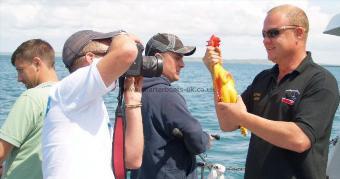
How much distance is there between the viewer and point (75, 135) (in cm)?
222

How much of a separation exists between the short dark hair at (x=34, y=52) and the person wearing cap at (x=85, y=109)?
2.80ft

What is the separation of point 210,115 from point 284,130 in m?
15.5

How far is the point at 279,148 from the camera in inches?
111

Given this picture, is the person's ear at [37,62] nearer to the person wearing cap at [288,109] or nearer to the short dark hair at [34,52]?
the short dark hair at [34,52]

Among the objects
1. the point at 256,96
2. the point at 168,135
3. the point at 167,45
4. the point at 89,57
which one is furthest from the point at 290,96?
the point at 167,45

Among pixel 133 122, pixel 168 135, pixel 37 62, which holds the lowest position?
pixel 168 135

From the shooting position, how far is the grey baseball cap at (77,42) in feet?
7.76

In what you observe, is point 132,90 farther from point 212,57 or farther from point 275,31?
point 275,31

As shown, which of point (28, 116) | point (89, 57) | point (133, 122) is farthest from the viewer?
point (28, 116)

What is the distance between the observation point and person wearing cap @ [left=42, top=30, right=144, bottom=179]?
2.11 meters

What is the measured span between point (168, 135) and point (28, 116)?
3.34 feet

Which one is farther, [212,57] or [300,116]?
[212,57]

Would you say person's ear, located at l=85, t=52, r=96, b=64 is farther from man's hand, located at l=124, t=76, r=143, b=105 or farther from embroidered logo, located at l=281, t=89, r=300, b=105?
embroidered logo, located at l=281, t=89, r=300, b=105

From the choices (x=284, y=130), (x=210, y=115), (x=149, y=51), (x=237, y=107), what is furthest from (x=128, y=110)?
(x=210, y=115)
